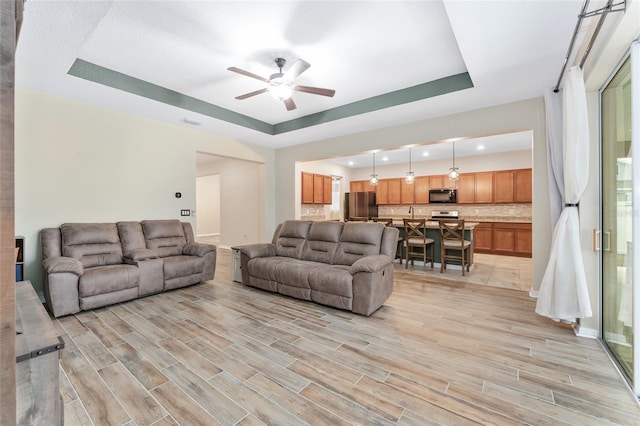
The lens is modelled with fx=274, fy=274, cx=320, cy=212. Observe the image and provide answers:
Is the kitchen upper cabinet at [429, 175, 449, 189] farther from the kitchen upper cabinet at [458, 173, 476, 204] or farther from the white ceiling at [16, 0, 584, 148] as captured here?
the white ceiling at [16, 0, 584, 148]

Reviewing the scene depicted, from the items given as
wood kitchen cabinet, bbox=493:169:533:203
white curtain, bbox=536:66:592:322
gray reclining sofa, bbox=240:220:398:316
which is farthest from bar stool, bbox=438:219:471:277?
wood kitchen cabinet, bbox=493:169:533:203

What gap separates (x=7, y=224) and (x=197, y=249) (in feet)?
13.0

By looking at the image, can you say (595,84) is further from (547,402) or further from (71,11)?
(71,11)

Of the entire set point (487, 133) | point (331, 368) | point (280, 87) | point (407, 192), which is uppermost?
point (280, 87)

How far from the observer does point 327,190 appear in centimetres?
855

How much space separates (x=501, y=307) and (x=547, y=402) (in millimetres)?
1784

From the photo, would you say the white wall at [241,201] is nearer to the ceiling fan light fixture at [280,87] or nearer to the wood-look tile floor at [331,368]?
the ceiling fan light fixture at [280,87]

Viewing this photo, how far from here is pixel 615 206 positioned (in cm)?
232

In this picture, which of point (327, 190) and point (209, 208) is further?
point (209, 208)

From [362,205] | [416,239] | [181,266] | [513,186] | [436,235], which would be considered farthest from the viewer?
[362,205]

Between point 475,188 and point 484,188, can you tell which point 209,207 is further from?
point 484,188

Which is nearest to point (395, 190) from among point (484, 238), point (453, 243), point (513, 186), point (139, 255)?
point (484, 238)

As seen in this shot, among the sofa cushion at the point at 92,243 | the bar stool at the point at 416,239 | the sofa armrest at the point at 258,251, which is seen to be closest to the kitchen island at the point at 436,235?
the bar stool at the point at 416,239

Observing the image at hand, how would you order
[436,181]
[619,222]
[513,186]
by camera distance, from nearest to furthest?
[619,222]
[513,186]
[436,181]
